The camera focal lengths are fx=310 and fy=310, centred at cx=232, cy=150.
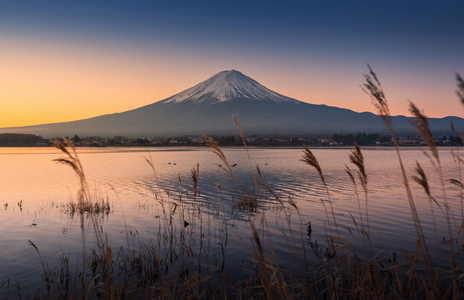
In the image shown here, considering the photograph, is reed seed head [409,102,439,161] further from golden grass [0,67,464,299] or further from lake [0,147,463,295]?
lake [0,147,463,295]

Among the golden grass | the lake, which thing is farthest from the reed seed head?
the lake

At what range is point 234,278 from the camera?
7.07 meters

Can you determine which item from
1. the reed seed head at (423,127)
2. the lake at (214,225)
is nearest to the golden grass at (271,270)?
the reed seed head at (423,127)

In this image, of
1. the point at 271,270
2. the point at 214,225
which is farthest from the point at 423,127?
the point at 214,225

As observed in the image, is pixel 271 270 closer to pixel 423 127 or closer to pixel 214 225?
pixel 423 127

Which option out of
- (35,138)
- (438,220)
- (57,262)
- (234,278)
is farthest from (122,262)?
(35,138)

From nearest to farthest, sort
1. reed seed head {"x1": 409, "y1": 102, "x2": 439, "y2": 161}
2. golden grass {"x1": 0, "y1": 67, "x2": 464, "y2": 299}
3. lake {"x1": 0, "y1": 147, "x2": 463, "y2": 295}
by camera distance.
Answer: reed seed head {"x1": 409, "y1": 102, "x2": 439, "y2": 161}, golden grass {"x1": 0, "y1": 67, "x2": 464, "y2": 299}, lake {"x1": 0, "y1": 147, "x2": 463, "y2": 295}

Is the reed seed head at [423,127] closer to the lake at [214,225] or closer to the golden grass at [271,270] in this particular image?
the golden grass at [271,270]

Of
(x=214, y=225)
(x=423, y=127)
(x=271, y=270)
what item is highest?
(x=423, y=127)

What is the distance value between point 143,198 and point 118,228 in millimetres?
7389

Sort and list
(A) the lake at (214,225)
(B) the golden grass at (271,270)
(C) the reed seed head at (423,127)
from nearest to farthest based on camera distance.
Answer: (C) the reed seed head at (423,127)
(B) the golden grass at (271,270)
(A) the lake at (214,225)

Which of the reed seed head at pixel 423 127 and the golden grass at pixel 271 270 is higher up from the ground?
the reed seed head at pixel 423 127

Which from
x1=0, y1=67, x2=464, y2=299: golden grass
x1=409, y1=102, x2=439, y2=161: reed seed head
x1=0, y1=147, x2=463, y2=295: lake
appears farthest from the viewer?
x1=0, y1=147, x2=463, y2=295: lake

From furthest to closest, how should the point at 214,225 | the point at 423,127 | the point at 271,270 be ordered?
the point at 214,225 → the point at 271,270 → the point at 423,127
